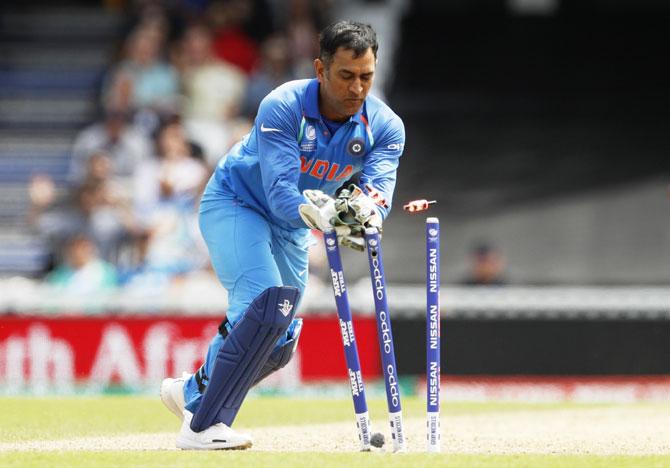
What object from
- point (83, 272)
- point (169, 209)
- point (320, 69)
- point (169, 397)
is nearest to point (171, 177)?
point (169, 209)

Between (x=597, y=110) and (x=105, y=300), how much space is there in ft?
20.5

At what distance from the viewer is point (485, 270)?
11430 mm

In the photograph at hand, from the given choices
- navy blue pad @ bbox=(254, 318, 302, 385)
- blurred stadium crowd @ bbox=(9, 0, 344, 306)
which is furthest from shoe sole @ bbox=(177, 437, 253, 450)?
blurred stadium crowd @ bbox=(9, 0, 344, 306)

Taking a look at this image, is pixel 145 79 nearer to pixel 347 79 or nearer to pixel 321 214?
pixel 347 79

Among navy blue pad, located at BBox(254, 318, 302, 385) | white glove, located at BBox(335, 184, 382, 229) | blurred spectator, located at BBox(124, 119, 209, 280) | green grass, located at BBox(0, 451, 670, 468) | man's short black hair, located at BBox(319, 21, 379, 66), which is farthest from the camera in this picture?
blurred spectator, located at BBox(124, 119, 209, 280)

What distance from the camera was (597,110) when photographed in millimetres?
14812

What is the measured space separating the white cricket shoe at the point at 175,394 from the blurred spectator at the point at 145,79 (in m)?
7.08

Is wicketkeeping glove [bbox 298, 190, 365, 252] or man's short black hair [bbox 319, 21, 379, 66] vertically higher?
man's short black hair [bbox 319, 21, 379, 66]

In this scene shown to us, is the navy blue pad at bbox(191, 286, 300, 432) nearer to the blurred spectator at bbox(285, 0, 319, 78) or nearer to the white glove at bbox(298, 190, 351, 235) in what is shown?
the white glove at bbox(298, 190, 351, 235)

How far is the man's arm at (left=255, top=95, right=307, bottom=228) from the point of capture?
224 inches

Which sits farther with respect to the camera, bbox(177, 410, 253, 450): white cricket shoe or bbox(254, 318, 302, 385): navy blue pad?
bbox(254, 318, 302, 385): navy blue pad

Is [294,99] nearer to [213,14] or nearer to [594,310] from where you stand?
[594,310]

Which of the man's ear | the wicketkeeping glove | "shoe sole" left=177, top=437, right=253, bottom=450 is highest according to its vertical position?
the man's ear

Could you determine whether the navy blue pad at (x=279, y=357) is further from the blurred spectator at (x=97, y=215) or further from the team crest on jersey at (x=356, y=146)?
the blurred spectator at (x=97, y=215)
